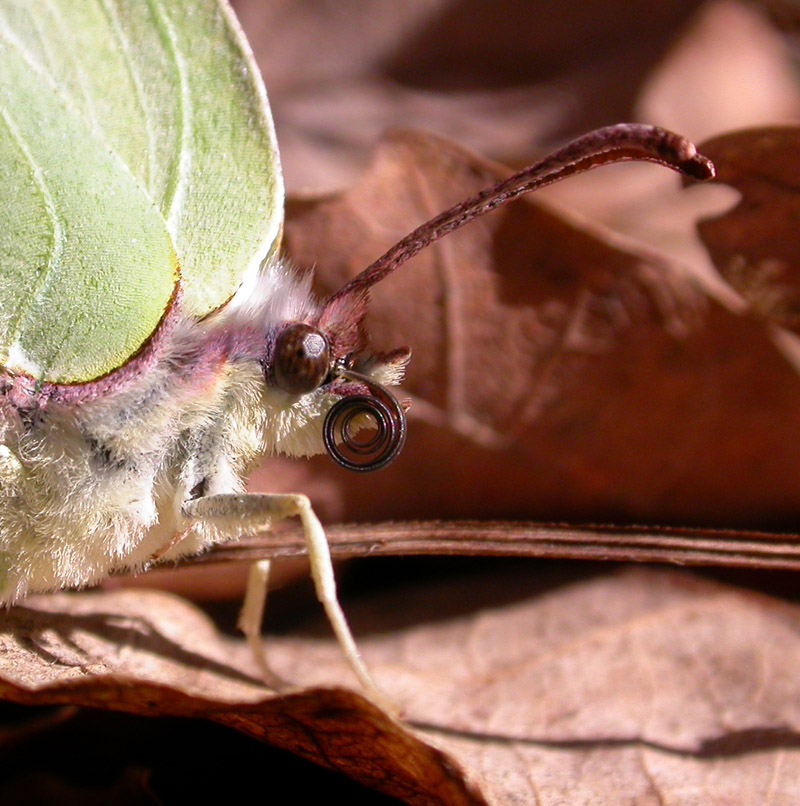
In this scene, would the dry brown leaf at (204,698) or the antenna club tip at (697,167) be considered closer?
the dry brown leaf at (204,698)

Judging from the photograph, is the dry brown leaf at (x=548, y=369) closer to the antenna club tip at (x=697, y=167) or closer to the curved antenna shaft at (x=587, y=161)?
the curved antenna shaft at (x=587, y=161)

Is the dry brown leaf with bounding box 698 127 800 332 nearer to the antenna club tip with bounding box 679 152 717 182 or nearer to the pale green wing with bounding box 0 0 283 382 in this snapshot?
the antenna club tip with bounding box 679 152 717 182

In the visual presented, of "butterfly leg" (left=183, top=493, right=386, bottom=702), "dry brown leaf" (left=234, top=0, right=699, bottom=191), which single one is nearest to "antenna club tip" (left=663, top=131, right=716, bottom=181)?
"butterfly leg" (left=183, top=493, right=386, bottom=702)

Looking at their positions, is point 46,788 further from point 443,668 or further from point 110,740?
point 443,668

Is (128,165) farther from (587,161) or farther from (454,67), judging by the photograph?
(454,67)

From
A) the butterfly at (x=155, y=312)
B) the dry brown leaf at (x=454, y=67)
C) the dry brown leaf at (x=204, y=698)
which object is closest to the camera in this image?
the dry brown leaf at (x=204, y=698)

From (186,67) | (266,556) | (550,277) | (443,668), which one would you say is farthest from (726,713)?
(186,67)

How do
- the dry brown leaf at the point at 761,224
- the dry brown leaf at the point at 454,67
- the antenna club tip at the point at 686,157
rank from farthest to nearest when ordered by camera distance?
the dry brown leaf at the point at 454,67 < the dry brown leaf at the point at 761,224 < the antenna club tip at the point at 686,157

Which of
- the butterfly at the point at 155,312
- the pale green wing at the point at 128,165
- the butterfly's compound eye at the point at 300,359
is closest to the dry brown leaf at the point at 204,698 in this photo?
the butterfly at the point at 155,312

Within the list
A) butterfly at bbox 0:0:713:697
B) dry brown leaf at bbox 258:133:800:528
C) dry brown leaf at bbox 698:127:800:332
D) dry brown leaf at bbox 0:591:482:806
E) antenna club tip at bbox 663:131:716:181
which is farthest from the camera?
dry brown leaf at bbox 258:133:800:528
